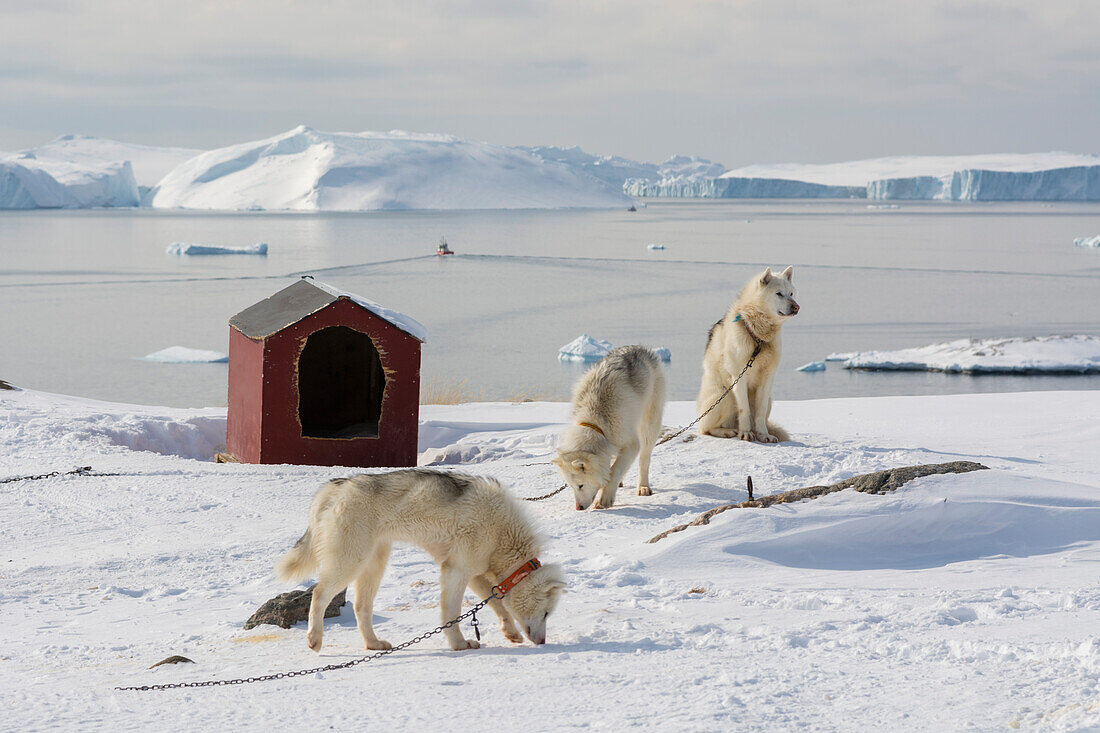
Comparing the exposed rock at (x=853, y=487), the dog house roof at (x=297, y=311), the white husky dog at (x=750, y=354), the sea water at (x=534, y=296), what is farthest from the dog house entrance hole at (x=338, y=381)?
the sea water at (x=534, y=296)

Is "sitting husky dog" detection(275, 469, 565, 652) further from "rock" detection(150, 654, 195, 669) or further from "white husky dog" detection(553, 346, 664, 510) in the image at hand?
"white husky dog" detection(553, 346, 664, 510)

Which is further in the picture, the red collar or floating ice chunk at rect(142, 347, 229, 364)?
floating ice chunk at rect(142, 347, 229, 364)

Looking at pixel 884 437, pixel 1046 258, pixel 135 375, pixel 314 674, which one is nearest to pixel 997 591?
pixel 314 674

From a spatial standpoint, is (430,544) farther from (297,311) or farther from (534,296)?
(534,296)

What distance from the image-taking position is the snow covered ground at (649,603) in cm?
334

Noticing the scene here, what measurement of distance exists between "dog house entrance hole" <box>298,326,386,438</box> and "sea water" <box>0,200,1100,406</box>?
7.98 m

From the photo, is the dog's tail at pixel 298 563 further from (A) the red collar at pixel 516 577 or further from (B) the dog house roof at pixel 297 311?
(B) the dog house roof at pixel 297 311

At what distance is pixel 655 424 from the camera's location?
24.1 feet

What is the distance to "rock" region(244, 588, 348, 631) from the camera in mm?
4617

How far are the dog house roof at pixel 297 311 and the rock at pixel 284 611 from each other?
180 inches

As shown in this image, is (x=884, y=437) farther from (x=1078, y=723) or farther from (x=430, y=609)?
(x=1078, y=723)

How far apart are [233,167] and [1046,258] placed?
11109 centimetres

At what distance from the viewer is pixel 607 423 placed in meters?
6.78

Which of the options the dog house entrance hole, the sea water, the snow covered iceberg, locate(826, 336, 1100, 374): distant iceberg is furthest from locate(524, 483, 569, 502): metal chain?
the snow covered iceberg
